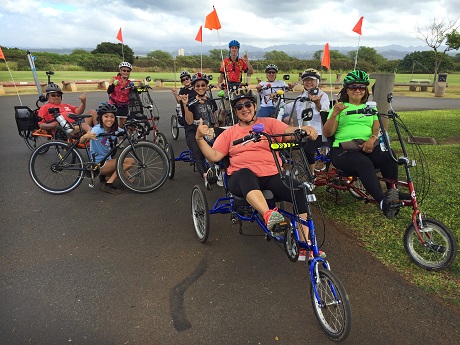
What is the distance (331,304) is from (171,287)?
4.78ft

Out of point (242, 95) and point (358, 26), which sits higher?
point (358, 26)

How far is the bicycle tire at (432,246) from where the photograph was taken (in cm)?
313

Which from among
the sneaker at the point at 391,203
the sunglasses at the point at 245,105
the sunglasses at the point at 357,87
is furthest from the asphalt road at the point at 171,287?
the sunglasses at the point at 357,87

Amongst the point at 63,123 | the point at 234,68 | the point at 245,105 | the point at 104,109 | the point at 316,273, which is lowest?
the point at 316,273

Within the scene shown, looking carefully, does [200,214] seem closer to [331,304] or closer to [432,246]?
[331,304]

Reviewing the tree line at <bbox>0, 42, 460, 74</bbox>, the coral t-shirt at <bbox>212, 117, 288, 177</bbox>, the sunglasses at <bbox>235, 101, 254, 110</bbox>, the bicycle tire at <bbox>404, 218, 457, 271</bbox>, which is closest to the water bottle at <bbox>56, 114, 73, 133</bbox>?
the coral t-shirt at <bbox>212, 117, 288, 177</bbox>

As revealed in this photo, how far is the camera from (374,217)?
4.44 m

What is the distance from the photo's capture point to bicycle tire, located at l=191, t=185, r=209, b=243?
3830 mm

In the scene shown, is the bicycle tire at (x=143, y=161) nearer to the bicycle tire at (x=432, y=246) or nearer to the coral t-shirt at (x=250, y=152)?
the coral t-shirt at (x=250, y=152)

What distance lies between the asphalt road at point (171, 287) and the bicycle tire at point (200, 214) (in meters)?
0.12

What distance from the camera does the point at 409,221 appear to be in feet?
14.0

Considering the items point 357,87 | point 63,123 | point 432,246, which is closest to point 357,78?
point 357,87

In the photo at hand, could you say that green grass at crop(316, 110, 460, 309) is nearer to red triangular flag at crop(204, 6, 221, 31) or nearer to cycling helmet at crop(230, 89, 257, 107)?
cycling helmet at crop(230, 89, 257, 107)

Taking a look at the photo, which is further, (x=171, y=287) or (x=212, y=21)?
(x=212, y=21)
